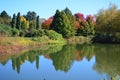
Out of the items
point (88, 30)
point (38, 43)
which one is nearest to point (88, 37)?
point (88, 30)

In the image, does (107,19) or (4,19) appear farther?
(4,19)

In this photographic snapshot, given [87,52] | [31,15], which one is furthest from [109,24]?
[31,15]

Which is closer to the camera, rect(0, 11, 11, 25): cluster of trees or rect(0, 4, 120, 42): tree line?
rect(0, 4, 120, 42): tree line

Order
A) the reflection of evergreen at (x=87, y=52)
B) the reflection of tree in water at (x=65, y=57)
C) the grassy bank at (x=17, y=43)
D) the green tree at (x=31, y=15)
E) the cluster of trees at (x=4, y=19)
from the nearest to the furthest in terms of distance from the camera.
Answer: the reflection of tree in water at (x=65, y=57)
the reflection of evergreen at (x=87, y=52)
the grassy bank at (x=17, y=43)
the cluster of trees at (x=4, y=19)
the green tree at (x=31, y=15)

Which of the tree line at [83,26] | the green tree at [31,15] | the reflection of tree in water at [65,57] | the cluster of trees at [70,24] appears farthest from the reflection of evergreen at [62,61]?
the green tree at [31,15]

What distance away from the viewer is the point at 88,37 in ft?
206

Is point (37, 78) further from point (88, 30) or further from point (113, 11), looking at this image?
point (88, 30)

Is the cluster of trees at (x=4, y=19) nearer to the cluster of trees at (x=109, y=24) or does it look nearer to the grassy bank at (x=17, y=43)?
the grassy bank at (x=17, y=43)

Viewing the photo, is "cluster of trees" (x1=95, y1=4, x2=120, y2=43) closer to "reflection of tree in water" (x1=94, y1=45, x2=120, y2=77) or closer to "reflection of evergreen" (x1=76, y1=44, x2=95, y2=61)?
"reflection of evergreen" (x1=76, y1=44, x2=95, y2=61)

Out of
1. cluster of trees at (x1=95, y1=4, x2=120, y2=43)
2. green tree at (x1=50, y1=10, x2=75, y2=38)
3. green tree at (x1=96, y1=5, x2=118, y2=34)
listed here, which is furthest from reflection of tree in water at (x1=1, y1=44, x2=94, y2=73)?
green tree at (x1=50, y1=10, x2=75, y2=38)

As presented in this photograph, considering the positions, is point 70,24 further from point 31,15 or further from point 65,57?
point 31,15

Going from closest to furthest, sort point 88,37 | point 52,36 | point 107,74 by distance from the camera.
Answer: point 107,74 < point 52,36 < point 88,37

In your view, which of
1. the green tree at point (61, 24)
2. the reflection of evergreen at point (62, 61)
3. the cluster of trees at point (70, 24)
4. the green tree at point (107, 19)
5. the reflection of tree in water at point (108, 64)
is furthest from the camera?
the cluster of trees at point (70, 24)

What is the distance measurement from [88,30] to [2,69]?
45.7 meters
